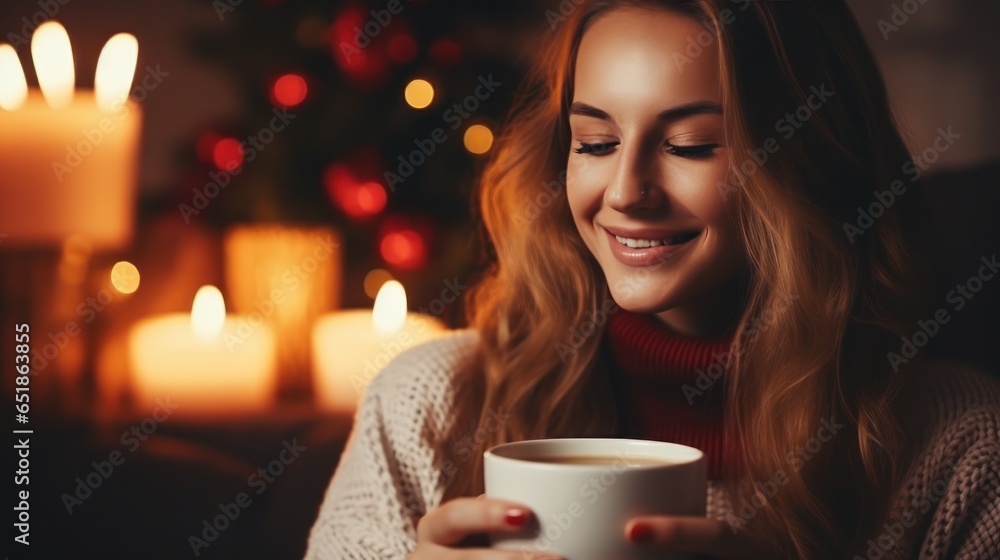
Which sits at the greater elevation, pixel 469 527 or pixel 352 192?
pixel 352 192

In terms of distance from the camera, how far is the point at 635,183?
852 millimetres

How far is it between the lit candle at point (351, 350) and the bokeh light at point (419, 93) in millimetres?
400

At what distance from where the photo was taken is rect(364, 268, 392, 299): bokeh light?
2.04m

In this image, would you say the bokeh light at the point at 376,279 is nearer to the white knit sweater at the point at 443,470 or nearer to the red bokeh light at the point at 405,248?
the red bokeh light at the point at 405,248

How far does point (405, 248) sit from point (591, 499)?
1391mm

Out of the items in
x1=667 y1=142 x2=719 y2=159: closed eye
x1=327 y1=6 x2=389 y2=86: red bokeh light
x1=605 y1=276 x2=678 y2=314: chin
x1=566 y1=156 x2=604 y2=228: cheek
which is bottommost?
x1=605 y1=276 x2=678 y2=314: chin

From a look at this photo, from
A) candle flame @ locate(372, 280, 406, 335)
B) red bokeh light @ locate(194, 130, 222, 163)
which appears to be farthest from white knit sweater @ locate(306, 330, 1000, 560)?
red bokeh light @ locate(194, 130, 222, 163)

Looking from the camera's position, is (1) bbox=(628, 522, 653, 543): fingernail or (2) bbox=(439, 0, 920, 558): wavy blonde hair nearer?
(1) bbox=(628, 522, 653, 543): fingernail

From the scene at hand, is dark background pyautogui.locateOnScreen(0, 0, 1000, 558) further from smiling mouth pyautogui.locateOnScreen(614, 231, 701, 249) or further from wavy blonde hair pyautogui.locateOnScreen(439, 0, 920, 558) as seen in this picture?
smiling mouth pyautogui.locateOnScreen(614, 231, 701, 249)

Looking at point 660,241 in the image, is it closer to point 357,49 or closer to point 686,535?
point 686,535

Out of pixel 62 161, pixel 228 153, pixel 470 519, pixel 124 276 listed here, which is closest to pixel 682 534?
pixel 470 519

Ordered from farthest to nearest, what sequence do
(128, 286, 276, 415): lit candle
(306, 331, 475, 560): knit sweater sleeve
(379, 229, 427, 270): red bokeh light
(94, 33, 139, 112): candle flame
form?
(379, 229, 427, 270): red bokeh light → (128, 286, 276, 415): lit candle → (94, 33, 139, 112): candle flame → (306, 331, 475, 560): knit sweater sleeve

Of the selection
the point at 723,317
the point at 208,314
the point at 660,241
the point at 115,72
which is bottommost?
the point at 208,314

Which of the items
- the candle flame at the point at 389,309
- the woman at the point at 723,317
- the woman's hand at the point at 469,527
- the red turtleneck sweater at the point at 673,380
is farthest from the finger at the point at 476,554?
the candle flame at the point at 389,309
